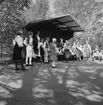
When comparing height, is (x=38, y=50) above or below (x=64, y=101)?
above

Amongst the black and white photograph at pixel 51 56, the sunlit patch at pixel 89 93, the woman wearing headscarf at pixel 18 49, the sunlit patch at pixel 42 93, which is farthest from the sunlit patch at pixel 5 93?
the woman wearing headscarf at pixel 18 49

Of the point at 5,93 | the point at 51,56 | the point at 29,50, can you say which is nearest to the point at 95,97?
the point at 5,93

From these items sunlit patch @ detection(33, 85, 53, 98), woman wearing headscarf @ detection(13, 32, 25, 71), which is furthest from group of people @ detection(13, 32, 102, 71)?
sunlit patch @ detection(33, 85, 53, 98)

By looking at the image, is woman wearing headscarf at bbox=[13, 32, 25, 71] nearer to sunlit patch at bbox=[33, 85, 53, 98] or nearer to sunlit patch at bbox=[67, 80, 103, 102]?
sunlit patch at bbox=[33, 85, 53, 98]

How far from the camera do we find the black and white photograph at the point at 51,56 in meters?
5.89

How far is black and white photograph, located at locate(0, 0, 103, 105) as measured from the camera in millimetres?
5895

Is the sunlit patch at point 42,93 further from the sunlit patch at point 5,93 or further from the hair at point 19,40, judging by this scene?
the hair at point 19,40

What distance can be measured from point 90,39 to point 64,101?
4475 cm

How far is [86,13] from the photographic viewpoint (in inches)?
1854

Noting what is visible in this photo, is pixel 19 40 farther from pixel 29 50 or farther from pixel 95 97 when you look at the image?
pixel 95 97

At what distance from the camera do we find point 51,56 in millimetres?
13586

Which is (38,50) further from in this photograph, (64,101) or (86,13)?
(86,13)

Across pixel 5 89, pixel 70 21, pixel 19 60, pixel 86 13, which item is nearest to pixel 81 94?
pixel 5 89

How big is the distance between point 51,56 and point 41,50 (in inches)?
219
